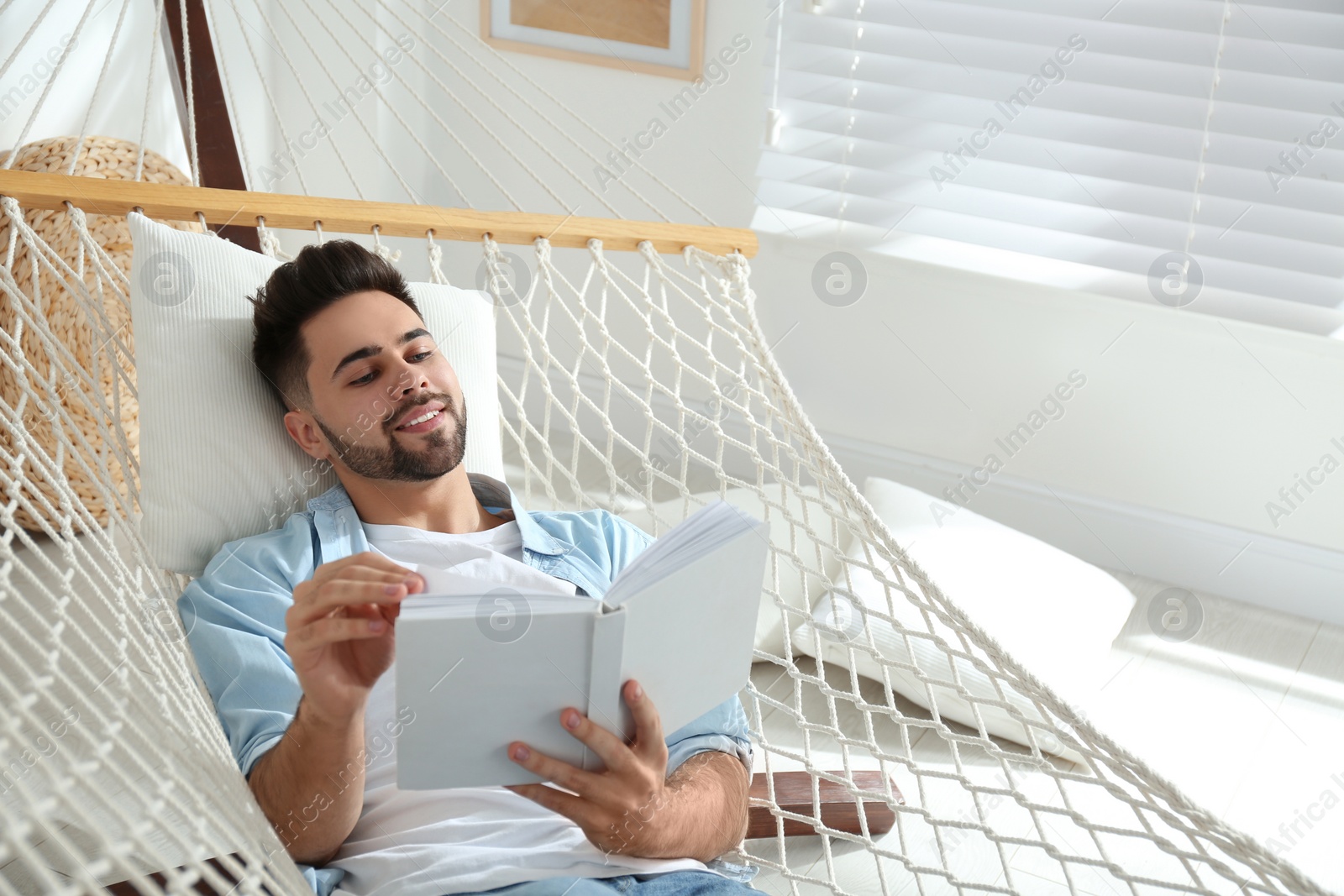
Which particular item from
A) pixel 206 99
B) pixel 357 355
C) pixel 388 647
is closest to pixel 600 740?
pixel 388 647

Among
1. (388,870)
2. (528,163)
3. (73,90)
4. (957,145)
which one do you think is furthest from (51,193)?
(957,145)

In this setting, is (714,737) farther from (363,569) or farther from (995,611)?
(995,611)

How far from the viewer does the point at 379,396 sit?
129cm

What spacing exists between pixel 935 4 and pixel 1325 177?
2.62ft

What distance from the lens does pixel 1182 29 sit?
2100 millimetres

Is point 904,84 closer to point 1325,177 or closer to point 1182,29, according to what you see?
point 1182,29

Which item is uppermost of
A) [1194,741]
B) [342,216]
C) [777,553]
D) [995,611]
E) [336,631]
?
[342,216]

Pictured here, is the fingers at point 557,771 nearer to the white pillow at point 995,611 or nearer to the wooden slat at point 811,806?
the wooden slat at point 811,806

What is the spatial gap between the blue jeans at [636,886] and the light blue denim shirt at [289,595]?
109 mm

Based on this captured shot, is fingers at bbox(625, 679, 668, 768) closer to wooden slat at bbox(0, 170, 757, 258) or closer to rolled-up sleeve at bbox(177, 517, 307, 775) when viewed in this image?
rolled-up sleeve at bbox(177, 517, 307, 775)

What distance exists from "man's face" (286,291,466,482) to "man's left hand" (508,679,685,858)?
1.52ft

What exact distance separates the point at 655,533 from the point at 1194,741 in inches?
39.5

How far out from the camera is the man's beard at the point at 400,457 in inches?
49.9

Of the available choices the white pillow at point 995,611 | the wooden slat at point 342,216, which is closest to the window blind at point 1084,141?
the white pillow at point 995,611
